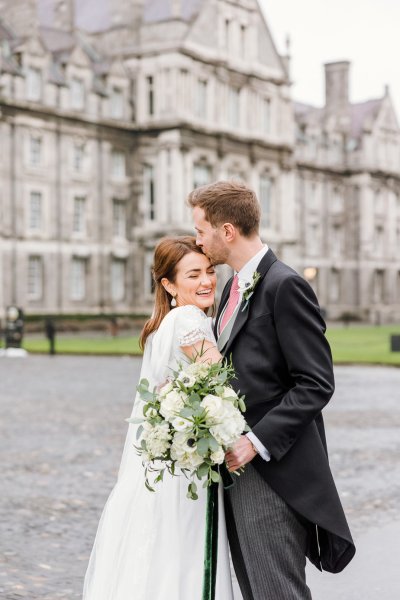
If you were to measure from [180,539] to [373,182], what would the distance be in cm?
7822

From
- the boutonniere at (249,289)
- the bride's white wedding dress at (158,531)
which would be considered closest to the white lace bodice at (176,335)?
the bride's white wedding dress at (158,531)

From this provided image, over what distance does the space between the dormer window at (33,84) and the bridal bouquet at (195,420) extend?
5092 cm

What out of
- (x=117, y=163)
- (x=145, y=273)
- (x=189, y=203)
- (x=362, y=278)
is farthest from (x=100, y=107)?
(x=189, y=203)

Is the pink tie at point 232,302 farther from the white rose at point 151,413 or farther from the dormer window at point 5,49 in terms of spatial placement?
the dormer window at point 5,49

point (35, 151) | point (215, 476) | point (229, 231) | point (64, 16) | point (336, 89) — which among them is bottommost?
point (215, 476)

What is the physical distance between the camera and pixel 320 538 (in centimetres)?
418

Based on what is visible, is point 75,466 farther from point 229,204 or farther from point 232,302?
point 229,204

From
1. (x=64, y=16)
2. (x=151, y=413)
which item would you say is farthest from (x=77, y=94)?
(x=151, y=413)

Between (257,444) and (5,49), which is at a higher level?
(5,49)

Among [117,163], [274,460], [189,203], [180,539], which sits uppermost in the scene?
[117,163]

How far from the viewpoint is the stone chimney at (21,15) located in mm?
54906

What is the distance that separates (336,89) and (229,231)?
78.9 meters

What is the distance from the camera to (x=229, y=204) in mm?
4039

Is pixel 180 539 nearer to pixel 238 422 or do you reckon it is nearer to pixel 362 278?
pixel 238 422
